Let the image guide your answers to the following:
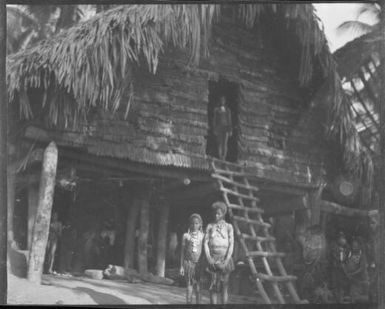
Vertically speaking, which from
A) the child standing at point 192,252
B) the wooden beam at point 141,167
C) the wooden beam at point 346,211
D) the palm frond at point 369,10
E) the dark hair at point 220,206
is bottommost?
the child standing at point 192,252

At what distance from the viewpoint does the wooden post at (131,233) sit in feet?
30.4

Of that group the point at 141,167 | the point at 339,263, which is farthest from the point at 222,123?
the point at 339,263

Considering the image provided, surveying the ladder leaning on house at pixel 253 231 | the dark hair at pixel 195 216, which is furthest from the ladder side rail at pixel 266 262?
the dark hair at pixel 195 216

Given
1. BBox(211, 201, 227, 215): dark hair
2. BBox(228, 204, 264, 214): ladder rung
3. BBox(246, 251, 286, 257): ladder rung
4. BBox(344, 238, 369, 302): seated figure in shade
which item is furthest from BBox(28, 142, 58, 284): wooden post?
BBox(344, 238, 369, 302): seated figure in shade

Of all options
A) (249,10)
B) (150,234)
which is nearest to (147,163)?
(150,234)

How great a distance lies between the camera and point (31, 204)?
8.78 m

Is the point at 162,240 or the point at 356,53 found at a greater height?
the point at 356,53

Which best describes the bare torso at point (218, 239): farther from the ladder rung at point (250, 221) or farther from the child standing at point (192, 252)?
the ladder rung at point (250, 221)

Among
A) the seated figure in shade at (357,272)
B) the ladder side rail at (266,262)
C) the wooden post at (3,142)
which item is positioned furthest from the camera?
the seated figure in shade at (357,272)

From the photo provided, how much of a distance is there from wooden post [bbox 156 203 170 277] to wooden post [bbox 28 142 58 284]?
1696mm

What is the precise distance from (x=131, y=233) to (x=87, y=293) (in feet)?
4.65

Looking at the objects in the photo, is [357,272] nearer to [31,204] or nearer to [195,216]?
[195,216]

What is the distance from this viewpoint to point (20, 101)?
8719 millimetres

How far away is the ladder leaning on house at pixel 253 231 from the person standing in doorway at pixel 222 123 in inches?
A: 15.7
